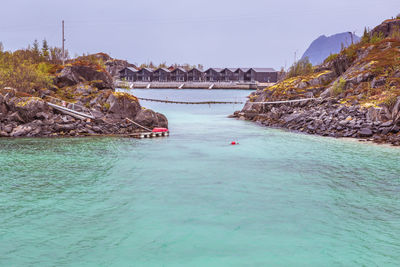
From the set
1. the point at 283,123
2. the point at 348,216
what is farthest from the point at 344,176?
the point at 283,123

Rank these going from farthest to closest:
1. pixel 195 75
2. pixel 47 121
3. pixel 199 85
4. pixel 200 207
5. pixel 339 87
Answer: pixel 195 75
pixel 199 85
pixel 339 87
pixel 47 121
pixel 200 207

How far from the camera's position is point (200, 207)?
15734mm

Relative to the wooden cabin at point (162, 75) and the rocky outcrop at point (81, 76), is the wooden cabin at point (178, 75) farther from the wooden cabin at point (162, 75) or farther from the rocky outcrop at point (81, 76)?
the rocky outcrop at point (81, 76)

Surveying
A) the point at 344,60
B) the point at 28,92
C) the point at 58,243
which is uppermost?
the point at 344,60

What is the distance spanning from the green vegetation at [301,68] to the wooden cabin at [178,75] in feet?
339

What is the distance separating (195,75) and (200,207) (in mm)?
152611

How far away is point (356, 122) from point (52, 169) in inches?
1250

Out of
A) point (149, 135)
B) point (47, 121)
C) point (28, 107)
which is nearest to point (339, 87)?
point (149, 135)

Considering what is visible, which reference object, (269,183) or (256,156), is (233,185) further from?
(256,156)

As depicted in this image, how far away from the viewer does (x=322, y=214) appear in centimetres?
1473

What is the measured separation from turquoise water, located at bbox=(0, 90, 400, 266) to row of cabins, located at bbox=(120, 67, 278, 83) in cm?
12976

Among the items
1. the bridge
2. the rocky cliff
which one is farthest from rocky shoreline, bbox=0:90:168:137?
the bridge

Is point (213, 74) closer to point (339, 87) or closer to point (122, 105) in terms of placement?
point (339, 87)

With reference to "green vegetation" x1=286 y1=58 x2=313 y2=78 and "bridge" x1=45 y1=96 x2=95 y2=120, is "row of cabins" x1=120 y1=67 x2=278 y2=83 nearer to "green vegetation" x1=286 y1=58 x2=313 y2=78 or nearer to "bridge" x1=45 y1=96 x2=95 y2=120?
"green vegetation" x1=286 y1=58 x2=313 y2=78
